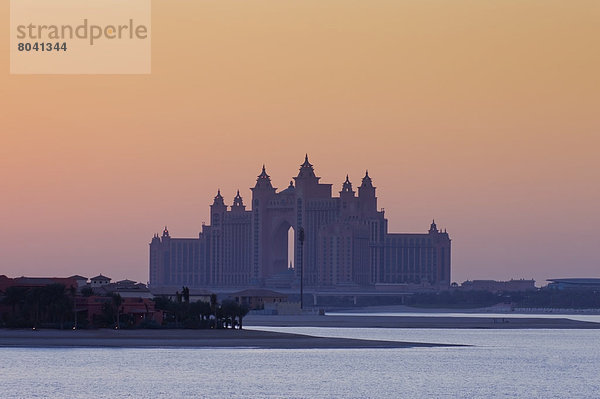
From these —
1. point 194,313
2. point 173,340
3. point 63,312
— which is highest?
point 63,312

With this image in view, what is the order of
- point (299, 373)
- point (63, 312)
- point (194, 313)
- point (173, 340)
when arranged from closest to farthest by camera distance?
point (299, 373) → point (173, 340) → point (63, 312) → point (194, 313)

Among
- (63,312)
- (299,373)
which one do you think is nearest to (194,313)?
(63,312)

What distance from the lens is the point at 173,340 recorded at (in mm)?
150625

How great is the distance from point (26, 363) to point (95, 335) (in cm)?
2577

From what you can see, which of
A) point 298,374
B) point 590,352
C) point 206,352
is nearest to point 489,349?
point 590,352

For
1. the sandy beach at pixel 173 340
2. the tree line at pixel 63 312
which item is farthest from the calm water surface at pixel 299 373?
the tree line at pixel 63 312

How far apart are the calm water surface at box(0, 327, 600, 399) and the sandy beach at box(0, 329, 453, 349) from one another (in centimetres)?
127

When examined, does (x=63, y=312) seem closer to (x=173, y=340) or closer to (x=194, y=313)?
(x=173, y=340)

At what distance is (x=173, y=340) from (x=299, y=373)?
34611 millimetres

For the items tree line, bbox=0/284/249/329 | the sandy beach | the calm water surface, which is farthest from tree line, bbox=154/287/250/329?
the calm water surface

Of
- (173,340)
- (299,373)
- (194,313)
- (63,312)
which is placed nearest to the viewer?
(299,373)

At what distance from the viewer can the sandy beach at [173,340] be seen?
141 metres

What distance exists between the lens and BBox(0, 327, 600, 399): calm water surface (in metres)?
103

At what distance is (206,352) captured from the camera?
13962 centimetres
